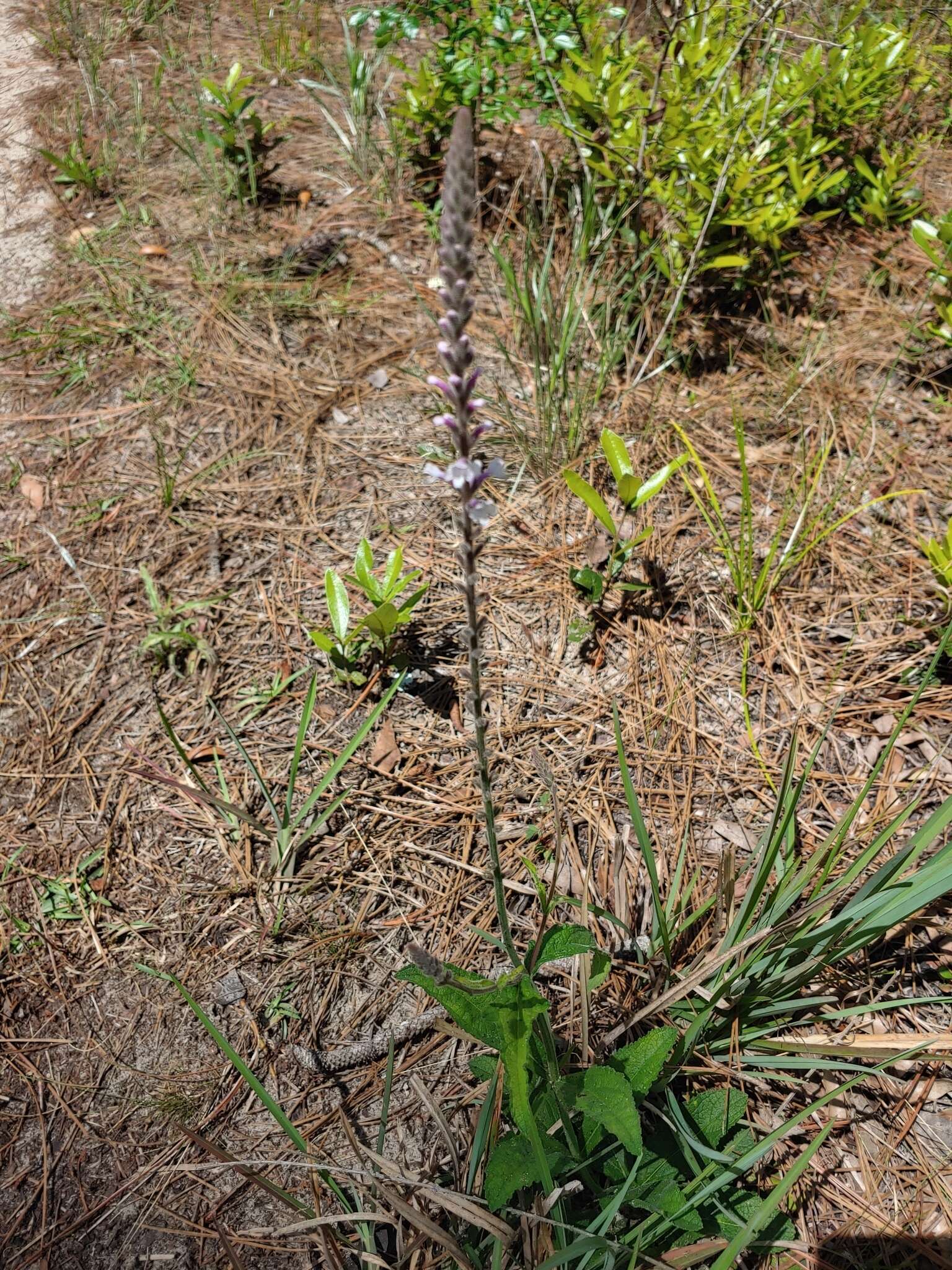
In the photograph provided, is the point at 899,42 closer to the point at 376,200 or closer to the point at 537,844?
the point at 376,200

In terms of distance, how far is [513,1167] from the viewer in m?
1.27

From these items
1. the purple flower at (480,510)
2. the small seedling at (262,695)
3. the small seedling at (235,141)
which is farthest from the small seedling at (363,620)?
the small seedling at (235,141)

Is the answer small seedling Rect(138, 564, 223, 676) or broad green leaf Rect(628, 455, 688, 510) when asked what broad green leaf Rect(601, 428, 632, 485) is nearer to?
broad green leaf Rect(628, 455, 688, 510)

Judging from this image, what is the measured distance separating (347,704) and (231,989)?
750mm

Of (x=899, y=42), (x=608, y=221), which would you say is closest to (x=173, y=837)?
(x=608, y=221)

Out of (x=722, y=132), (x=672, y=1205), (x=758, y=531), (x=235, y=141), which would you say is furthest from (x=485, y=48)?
(x=672, y=1205)

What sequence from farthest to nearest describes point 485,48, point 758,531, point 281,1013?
point 485,48
point 758,531
point 281,1013

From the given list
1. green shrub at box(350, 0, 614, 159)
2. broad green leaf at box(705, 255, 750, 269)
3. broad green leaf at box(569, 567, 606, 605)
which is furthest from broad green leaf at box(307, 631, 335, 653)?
green shrub at box(350, 0, 614, 159)

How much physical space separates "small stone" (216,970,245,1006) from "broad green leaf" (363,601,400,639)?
0.86m

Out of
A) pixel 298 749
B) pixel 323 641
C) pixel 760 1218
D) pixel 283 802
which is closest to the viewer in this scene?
pixel 760 1218

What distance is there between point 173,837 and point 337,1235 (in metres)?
0.93

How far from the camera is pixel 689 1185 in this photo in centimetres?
132

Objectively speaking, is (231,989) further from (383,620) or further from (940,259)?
(940,259)

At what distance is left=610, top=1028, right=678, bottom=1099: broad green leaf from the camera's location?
1.40 m
